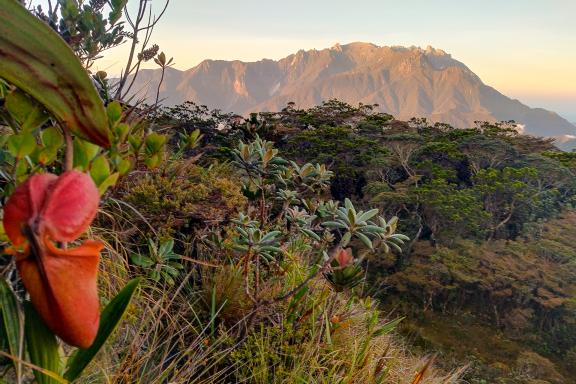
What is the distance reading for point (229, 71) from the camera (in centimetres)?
14200

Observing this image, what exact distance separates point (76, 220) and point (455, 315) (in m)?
9.20

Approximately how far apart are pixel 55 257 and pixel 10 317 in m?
0.22

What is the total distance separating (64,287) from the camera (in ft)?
1.02

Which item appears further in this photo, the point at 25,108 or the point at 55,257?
the point at 25,108

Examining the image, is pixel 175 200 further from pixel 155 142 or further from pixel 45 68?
pixel 45 68

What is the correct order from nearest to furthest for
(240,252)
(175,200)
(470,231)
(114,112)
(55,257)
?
(55,257) → (114,112) → (240,252) → (175,200) → (470,231)

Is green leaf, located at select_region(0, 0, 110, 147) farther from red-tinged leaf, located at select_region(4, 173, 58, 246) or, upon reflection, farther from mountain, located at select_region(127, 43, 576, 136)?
mountain, located at select_region(127, 43, 576, 136)

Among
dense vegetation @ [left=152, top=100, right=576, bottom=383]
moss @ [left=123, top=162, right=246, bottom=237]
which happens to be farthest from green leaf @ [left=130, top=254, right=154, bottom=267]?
dense vegetation @ [left=152, top=100, right=576, bottom=383]

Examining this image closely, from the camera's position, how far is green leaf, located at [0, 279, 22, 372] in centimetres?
45

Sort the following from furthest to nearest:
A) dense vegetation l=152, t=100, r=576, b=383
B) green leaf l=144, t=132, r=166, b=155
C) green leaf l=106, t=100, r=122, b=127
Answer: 1. dense vegetation l=152, t=100, r=576, b=383
2. green leaf l=144, t=132, r=166, b=155
3. green leaf l=106, t=100, r=122, b=127

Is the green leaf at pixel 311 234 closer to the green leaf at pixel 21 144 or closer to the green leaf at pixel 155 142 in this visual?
the green leaf at pixel 155 142

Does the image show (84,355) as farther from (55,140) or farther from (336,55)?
(336,55)

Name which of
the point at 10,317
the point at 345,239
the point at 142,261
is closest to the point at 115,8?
the point at 142,261

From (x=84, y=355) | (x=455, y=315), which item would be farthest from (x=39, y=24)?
(x=455, y=315)
